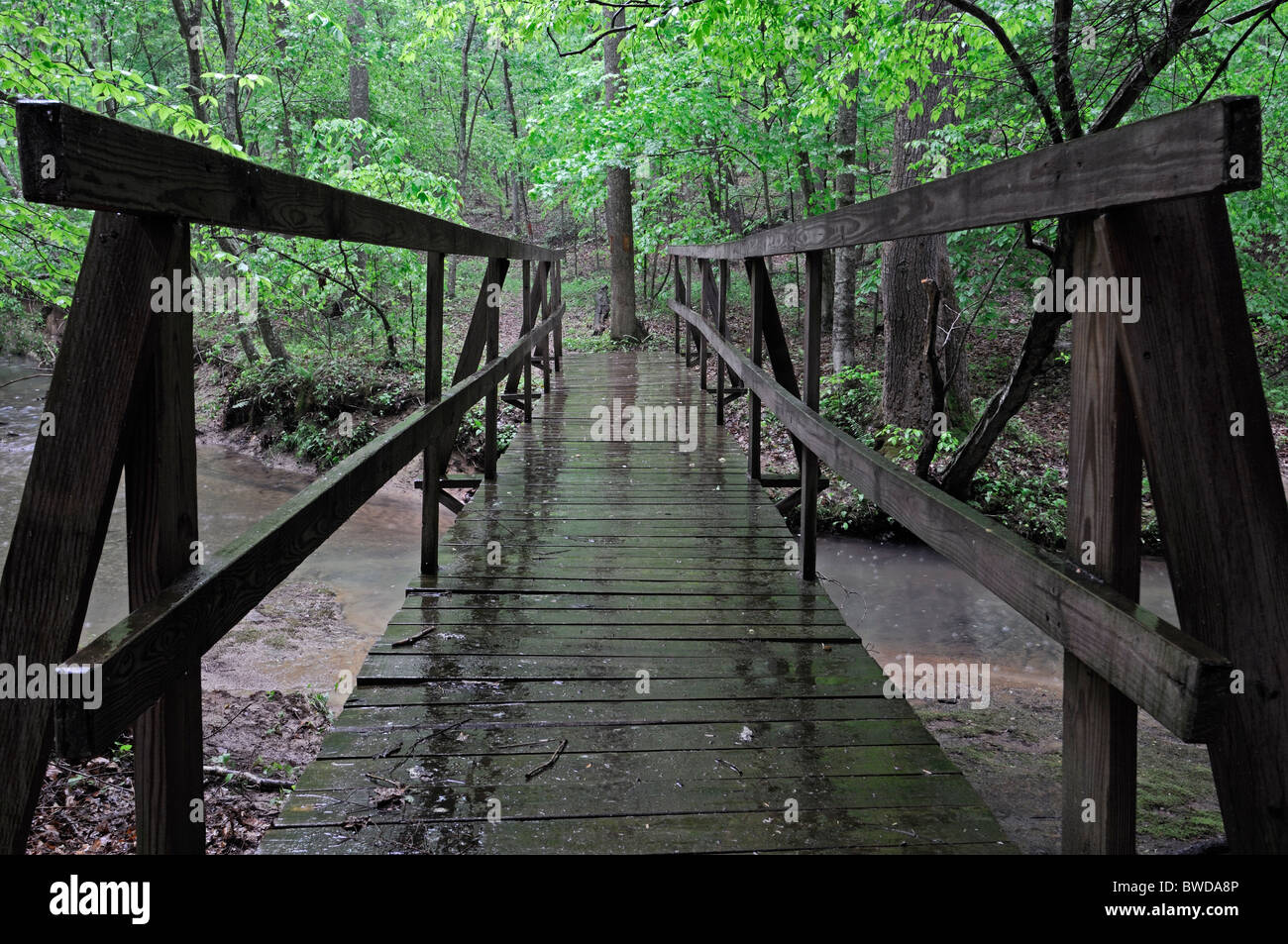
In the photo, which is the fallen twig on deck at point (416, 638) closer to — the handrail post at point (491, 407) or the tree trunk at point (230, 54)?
the handrail post at point (491, 407)

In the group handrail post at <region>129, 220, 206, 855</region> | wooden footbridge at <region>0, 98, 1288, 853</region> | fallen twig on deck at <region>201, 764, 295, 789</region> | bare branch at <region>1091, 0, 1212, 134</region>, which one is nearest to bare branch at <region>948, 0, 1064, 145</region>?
bare branch at <region>1091, 0, 1212, 134</region>

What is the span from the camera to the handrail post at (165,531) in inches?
58.8

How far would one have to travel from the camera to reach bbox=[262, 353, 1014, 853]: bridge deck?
87.4 inches

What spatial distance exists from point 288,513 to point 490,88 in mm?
27941

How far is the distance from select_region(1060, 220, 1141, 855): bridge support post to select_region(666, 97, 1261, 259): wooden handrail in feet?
0.30

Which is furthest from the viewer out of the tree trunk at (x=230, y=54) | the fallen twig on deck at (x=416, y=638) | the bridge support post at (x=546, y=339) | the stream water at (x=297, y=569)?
the tree trunk at (x=230, y=54)

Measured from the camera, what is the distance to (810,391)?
399 centimetres

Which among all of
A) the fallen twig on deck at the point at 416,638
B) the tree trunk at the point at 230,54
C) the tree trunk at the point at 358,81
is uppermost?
the tree trunk at the point at 358,81

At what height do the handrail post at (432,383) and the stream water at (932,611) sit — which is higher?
the handrail post at (432,383)

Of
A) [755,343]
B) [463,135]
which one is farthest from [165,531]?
[463,135]

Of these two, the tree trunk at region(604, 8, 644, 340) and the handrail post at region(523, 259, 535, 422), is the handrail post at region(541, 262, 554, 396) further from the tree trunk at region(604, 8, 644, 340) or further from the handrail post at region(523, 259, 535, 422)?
the tree trunk at region(604, 8, 644, 340)

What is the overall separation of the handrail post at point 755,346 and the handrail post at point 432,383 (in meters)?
1.99

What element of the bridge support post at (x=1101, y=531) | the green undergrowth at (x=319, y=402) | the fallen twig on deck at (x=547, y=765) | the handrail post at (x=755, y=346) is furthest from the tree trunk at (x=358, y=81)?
the bridge support post at (x=1101, y=531)
